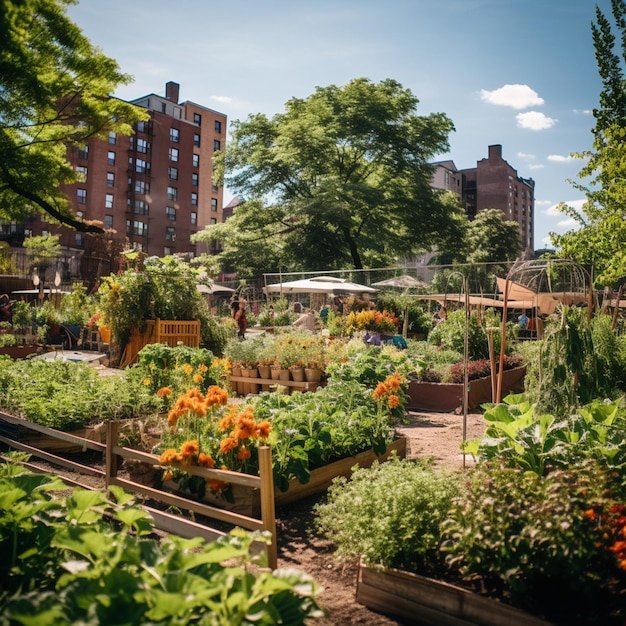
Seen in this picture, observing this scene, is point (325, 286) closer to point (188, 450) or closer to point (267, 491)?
point (188, 450)

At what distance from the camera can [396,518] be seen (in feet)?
9.75

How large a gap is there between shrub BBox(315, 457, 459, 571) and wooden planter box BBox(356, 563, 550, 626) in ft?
0.31

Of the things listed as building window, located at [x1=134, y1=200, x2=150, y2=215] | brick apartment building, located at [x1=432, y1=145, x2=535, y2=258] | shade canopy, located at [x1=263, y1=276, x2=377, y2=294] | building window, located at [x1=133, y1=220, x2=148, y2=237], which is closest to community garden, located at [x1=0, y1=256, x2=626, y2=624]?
shade canopy, located at [x1=263, y1=276, x2=377, y2=294]

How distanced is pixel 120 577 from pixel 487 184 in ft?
255

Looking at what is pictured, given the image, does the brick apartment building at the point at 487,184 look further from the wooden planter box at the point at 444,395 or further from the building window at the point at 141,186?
the wooden planter box at the point at 444,395

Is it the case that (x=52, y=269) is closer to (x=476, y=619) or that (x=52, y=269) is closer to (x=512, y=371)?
(x=512, y=371)

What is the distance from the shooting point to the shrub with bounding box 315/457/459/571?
2914mm

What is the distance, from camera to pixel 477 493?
288cm

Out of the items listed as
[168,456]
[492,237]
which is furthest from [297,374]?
[492,237]

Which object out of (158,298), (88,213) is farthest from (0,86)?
(88,213)

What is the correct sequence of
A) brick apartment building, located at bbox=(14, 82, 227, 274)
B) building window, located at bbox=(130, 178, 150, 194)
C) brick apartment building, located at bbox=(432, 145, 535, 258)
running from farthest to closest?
brick apartment building, located at bbox=(432, 145, 535, 258) < building window, located at bbox=(130, 178, 150, 194) < brick apartment building, located at bbox=(14, 82, 227, 274)

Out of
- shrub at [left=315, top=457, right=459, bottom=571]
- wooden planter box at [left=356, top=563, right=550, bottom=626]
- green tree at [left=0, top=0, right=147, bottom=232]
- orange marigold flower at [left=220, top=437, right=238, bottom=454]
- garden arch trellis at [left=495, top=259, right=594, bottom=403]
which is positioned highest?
green tree at [left=0, top=0, right=147, bottom=232]

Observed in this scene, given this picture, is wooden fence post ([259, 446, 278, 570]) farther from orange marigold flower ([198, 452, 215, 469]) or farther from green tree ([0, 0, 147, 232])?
green tree ([0, 0, 147, 232])

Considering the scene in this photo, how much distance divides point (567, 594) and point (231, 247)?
30.5m
